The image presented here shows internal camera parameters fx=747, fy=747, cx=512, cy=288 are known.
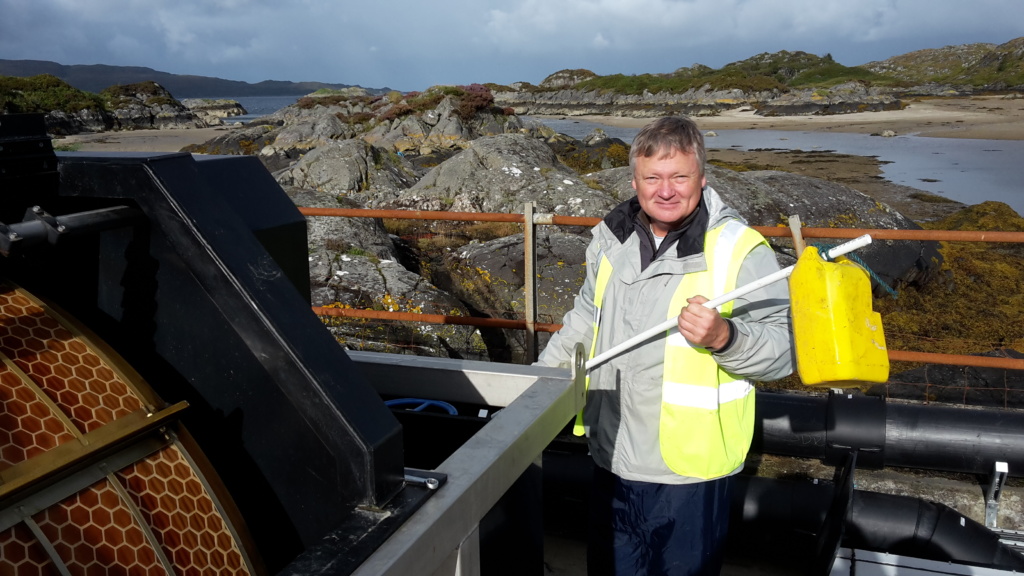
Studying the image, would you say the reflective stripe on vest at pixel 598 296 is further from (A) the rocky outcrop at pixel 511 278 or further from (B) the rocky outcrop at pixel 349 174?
(B) the rocky outcrop at pixel 349 174

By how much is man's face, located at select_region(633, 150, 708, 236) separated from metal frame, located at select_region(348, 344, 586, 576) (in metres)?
0.57

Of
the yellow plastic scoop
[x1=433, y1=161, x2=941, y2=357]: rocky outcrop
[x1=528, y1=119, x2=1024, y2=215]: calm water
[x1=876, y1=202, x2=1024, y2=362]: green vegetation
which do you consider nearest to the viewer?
the yellow plastic scoop

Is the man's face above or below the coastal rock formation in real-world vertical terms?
above

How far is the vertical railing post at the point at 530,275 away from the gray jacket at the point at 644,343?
1.71 m

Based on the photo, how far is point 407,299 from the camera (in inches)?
250

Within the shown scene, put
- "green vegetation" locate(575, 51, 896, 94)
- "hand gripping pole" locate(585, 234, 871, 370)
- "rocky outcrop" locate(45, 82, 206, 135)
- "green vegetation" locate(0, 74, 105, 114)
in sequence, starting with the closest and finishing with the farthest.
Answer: "hand gripping pole" locate(585, 234, 871, 370)
"green vegetation" locate(0, 74, 105, 114)
"rocky outcrop" locate(45, 82, 206, 135)
"green vegetation" locate(575, 51, 896, 94)

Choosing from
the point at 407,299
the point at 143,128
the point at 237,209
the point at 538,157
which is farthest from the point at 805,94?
the point at 237,209

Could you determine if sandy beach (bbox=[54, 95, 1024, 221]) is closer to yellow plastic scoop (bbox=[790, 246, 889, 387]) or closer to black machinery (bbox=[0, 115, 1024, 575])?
black machinery (bbox=[0, 115, 1024, 575])

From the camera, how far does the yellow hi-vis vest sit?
2123 millimetres

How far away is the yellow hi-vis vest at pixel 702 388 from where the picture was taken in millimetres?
2123

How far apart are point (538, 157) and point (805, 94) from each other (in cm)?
6266

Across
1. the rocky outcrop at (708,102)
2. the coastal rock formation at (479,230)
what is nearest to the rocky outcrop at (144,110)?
the rocky outcrop at (708,102)

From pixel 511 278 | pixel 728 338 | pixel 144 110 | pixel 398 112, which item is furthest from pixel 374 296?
pixel 144 110

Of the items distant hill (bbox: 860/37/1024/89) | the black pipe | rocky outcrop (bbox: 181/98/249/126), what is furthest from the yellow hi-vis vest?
distant hill (bbox: 860/37/1024/89)
